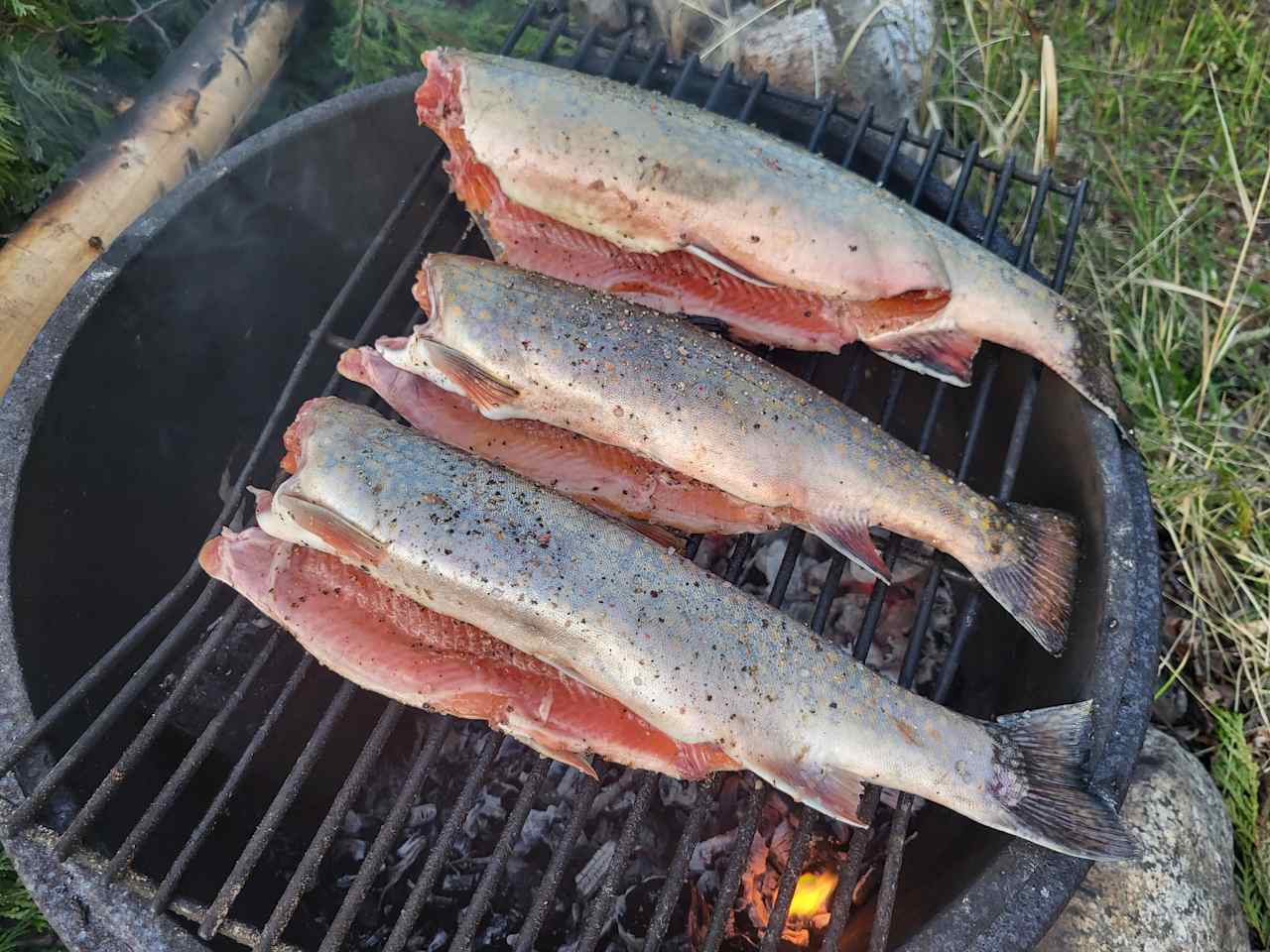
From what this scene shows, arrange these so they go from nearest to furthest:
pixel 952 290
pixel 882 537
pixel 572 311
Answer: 1. pixel 572 311
2. pixel 952 290
3. pixel 882 537

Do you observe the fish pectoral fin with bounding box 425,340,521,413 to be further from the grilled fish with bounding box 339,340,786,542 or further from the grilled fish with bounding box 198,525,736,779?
the grilled fish with bounding box 198,525,736,779

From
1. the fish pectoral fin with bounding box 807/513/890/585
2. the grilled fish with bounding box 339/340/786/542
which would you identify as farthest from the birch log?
the fish pectoral fin with bounding box 807/513/890/585

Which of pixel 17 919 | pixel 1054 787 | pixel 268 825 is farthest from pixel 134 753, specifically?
pixel 1054 787

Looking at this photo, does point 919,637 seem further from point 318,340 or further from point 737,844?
point 318,340

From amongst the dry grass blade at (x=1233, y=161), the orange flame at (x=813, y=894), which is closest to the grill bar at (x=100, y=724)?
the orange flame at (x=813, y=894)

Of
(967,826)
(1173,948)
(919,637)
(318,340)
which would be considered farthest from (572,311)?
(1173,948)

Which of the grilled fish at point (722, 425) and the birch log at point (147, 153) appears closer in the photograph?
the grilled fish at point (722, 425)

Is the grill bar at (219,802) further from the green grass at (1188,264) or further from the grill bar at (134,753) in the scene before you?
the green grass at (1188,264)

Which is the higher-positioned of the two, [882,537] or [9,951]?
[882,537]
